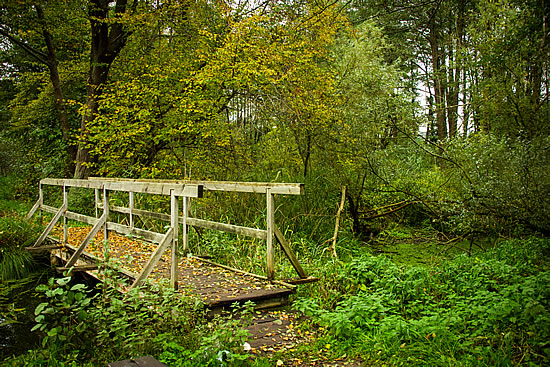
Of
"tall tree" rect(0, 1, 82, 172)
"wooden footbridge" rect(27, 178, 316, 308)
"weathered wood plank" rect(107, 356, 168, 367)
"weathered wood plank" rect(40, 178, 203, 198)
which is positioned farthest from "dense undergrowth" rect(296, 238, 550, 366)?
"tall tree" rect(0, 1, 82, 172)

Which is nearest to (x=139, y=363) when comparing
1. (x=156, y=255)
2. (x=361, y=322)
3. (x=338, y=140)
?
(x=156, y=255)

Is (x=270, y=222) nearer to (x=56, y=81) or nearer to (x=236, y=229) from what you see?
(x=236, y=229)

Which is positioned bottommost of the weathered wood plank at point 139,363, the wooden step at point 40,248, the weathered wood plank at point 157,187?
the wooden step at point 40,248

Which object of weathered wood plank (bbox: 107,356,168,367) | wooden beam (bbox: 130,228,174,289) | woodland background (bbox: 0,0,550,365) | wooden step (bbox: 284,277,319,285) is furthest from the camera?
wooden step (bbox: 284,277,319,285)

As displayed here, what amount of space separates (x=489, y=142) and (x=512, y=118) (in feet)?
7.35

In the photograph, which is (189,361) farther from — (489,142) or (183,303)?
(489,142)

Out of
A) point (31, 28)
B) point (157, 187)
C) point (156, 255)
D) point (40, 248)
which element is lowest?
point (40, 248)

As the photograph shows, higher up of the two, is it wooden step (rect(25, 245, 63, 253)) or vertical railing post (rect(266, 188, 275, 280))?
vertical railing post (rect(266, 188, 275, 280))

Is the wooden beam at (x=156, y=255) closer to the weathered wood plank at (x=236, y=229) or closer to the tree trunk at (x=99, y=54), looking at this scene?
the weathered wood plank at (x=236, y=229)

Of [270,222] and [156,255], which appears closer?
[156,255]

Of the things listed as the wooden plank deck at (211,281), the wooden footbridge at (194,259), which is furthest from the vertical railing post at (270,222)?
the wooden plank deck at (211,281)

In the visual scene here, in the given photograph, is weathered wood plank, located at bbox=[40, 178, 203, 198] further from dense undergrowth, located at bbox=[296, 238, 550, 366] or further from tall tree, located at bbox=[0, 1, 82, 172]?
tall tree, located at bbox=[0, 1, 82, 172]

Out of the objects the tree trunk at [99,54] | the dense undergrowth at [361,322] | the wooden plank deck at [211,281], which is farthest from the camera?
the tree trunk at [99,54]

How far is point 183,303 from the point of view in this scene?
13.5 feet
